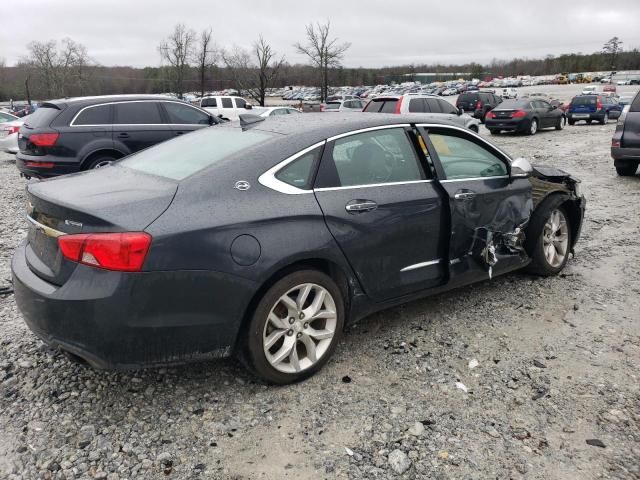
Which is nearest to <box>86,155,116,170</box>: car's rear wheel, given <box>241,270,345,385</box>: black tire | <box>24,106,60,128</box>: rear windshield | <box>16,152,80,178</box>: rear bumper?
<box>16,152,80,178</box>: rear bumper

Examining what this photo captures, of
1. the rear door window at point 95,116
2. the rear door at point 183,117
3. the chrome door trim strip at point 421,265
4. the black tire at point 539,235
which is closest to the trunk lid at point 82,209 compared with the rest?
the chrome door trim strip at point 421,265

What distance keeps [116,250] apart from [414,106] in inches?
547

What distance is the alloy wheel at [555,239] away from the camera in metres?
4.77

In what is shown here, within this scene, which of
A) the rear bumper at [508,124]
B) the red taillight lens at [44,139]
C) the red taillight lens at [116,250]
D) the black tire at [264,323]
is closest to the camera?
the red taillight lens at [116,250]

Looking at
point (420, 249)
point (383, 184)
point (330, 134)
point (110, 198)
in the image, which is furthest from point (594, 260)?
point (110, 198)

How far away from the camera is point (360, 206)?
3312mm

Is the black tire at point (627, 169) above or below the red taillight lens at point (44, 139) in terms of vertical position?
below

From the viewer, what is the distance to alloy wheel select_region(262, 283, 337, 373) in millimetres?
3037

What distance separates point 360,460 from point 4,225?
637cm

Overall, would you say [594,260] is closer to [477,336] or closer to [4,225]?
[477,336]

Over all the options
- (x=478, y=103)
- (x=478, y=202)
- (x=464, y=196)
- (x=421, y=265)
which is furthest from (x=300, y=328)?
(x=478, y=103)

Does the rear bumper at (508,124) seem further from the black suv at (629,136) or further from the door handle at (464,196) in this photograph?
the door handle at (464,196)

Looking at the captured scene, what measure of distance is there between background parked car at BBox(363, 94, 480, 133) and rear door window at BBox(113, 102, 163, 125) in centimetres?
660

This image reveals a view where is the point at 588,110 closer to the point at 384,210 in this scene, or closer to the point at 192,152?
the point at 384,210
